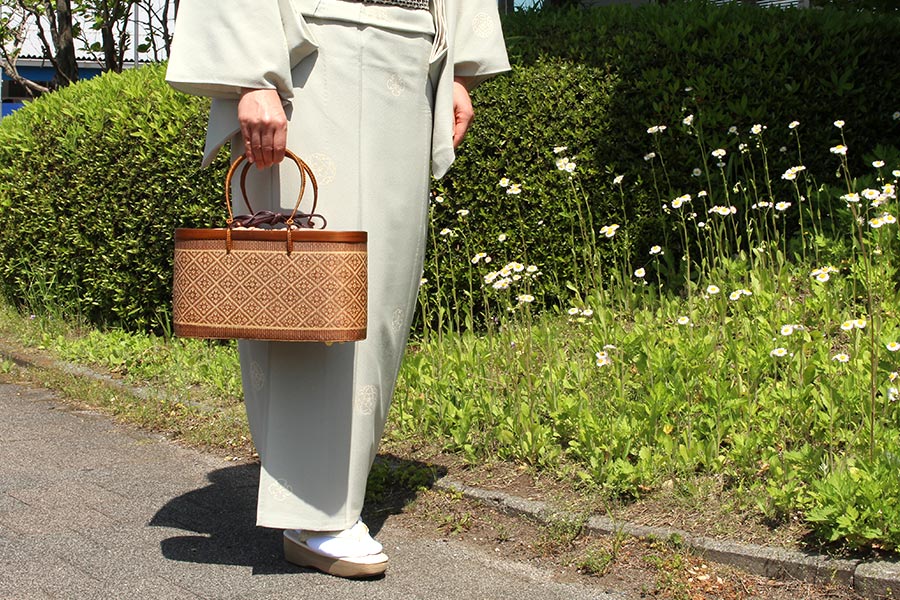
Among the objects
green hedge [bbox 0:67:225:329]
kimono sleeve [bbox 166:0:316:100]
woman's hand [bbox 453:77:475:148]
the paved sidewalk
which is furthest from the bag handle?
green hedge [bbox 0:67:225:329]

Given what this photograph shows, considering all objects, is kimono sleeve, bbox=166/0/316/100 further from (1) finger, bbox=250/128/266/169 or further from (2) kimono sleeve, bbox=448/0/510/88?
(2) kimono sleeve, bbox=448/0/510/88

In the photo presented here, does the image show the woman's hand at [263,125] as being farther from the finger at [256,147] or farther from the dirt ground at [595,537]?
the dirt ground at [595,537]

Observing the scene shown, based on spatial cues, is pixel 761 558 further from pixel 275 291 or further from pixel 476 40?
pixel 476 40

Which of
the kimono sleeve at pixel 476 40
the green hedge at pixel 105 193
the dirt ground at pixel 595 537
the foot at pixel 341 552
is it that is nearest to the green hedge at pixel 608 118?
the green hedge at pixel 105 193

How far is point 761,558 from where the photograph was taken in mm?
3172

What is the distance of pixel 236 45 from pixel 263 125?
0.78 ft

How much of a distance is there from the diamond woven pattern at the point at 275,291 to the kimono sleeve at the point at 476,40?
87 centimetres

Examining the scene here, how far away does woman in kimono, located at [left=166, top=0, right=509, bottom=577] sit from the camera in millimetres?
3096

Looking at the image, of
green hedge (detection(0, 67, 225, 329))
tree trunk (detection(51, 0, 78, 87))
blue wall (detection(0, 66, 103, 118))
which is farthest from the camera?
blue wall (detection(0, 66, 103, 118))

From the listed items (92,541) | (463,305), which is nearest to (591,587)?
(92,541)

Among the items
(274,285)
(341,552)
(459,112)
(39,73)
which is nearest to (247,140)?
(274,285)

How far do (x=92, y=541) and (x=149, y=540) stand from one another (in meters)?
0.17

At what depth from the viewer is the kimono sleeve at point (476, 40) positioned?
A: 3529mm

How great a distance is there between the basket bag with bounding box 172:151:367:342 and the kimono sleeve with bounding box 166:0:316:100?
41cm
